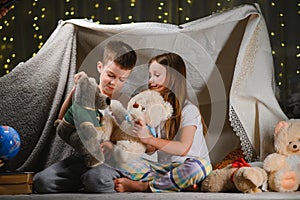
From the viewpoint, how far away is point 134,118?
172cm

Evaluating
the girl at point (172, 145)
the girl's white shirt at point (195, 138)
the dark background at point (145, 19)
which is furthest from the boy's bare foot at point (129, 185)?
the dark background at point (145, 19)

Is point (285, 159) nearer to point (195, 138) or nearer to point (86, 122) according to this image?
point (195, 138)

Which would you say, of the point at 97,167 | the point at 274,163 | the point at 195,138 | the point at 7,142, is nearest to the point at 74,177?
the point at 97,167

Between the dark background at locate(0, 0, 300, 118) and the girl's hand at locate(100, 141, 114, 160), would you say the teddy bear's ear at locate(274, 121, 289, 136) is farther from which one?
the girl's hand at locate(100, 141, 114, 160)

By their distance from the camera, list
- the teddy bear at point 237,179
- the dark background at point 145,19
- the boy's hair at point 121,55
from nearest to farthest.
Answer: the teddy bear at point 237,179, the boy's hair at point 121,55, the dark background at point 145,19

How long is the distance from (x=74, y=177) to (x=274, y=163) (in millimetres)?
623

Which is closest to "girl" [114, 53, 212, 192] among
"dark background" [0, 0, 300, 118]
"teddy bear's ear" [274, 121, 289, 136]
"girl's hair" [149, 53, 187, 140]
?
"girl's hair" [149, 53, 187, 140]

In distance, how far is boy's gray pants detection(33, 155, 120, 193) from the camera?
5.31ft

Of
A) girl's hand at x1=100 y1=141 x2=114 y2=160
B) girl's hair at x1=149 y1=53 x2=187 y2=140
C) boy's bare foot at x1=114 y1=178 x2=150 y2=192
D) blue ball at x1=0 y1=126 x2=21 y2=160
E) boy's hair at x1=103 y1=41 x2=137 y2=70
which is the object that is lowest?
boy's bare foot at x1=114 y1=178 x2=150 y2=192

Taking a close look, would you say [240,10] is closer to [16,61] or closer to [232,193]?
[232,193]

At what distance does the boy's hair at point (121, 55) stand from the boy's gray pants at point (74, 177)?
34 cm

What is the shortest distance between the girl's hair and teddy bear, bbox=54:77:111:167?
0.20m

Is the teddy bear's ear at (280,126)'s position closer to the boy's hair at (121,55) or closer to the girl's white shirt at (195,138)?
the girl's white shirt at (195,138)

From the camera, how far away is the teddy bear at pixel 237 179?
157cm
